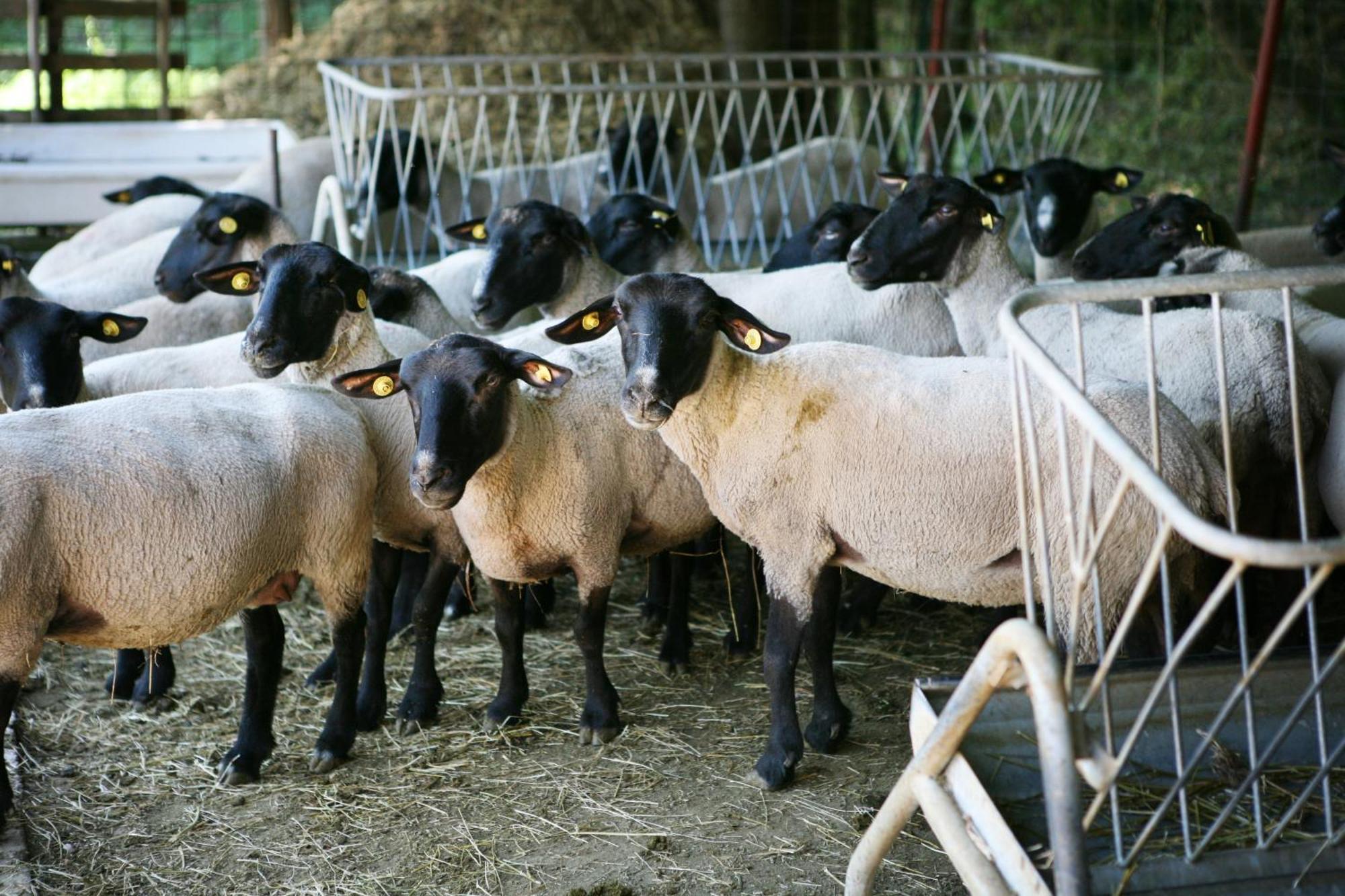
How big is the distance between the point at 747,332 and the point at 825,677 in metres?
1.17

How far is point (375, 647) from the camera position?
4.91 m

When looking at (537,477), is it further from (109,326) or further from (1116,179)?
(1116,179)

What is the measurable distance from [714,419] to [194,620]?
164 centimetres

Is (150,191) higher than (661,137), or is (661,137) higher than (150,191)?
(661,137)

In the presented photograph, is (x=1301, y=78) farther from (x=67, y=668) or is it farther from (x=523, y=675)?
(x=67, y=668)

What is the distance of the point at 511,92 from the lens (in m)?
6.61

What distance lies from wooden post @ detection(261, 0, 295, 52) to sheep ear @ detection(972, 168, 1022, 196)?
853 cm

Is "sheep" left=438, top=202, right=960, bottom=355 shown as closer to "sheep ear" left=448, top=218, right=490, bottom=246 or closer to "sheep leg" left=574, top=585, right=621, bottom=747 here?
"sheep ear" left=448, top=218, right=490, bottom=246

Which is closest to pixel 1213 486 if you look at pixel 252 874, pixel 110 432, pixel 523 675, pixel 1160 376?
pixel 1160 376

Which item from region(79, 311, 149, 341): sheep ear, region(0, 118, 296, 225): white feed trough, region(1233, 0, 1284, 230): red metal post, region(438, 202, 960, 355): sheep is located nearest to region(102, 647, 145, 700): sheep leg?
region(79, 311, 149, 341): sheep ear

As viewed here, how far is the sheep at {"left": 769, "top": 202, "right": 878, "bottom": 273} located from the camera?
646cm

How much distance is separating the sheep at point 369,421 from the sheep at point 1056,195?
3117mm

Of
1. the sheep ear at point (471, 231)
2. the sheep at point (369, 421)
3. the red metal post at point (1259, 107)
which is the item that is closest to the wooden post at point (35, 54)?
the sheep ear at point (471, 231)

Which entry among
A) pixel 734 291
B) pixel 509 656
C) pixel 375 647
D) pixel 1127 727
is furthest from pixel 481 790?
pixel 734 291
